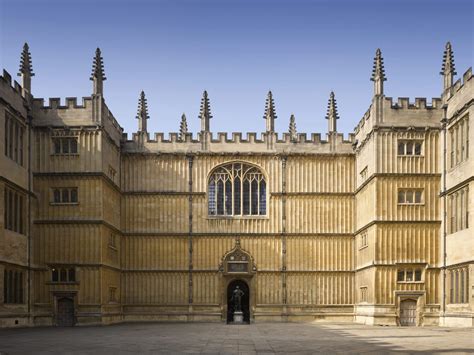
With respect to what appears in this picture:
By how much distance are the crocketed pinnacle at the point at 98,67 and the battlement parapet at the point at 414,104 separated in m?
18.1

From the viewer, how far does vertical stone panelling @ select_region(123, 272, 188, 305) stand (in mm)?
51312

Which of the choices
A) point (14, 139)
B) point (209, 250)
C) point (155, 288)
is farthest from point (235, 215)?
point (14, 139)

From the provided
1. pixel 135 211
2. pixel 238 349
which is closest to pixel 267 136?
pixel 135 211

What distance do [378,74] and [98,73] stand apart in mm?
17736

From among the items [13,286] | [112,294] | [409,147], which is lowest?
[112,294]

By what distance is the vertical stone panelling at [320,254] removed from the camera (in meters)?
51.7

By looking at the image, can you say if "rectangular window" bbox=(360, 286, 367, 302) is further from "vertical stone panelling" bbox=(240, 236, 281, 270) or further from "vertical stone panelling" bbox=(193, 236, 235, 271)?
"vertical stone panelling" bbox=(193, 236, 235, 271)

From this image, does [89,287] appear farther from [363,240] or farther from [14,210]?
[363,240]

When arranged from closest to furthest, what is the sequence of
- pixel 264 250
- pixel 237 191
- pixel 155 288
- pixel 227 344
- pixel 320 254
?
pixel 227 344, pixel 155 288, pixel 320 254, pixel 264 250, pixel 237 191

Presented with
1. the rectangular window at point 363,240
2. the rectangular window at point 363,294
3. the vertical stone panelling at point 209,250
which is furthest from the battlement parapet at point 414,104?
the vertical stone panelling at point 209,250

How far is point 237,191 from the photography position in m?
52.6

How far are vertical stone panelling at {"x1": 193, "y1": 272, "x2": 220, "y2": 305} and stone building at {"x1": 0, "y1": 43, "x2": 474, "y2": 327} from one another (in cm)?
7

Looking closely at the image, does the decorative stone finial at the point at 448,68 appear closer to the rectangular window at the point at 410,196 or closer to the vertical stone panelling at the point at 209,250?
the rectangular window at the point at 410,196

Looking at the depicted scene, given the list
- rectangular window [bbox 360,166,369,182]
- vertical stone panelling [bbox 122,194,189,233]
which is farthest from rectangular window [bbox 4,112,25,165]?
rectangular window [bbox 360,166,369,182]
